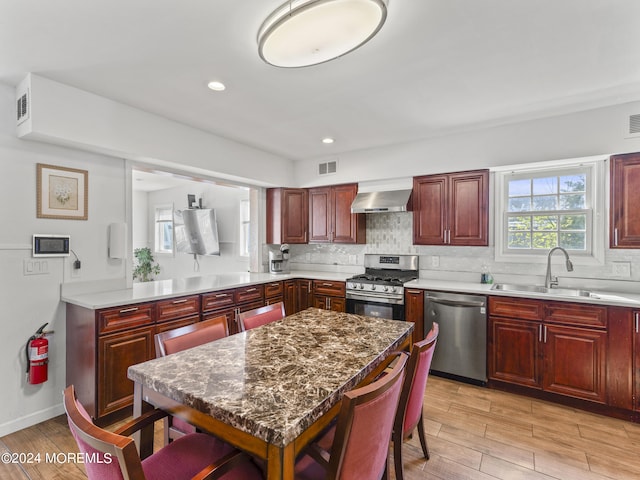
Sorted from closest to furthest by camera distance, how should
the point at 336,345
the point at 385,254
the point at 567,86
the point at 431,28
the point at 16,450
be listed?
the point at 336,345 → the point at 431,28 → the point at 16,450 → the point at 567,86 → the point at 385,254

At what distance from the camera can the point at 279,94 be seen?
2.69 metres

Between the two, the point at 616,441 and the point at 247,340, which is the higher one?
the point at 247,340

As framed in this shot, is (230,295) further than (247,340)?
Yes

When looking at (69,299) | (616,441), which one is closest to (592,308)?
(616,441)

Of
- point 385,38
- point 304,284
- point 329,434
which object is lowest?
point 329,434

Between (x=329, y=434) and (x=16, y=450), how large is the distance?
2.36 meters

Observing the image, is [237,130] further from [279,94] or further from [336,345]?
[336,345]

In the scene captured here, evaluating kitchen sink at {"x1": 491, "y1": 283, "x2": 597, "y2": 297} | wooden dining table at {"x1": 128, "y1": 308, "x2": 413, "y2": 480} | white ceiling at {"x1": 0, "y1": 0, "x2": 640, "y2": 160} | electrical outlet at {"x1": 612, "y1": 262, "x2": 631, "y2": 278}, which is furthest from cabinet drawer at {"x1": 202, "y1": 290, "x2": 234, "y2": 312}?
electrical outlet at {"x1": 612, "y1": 262, "x2": 631, "y2": 278}

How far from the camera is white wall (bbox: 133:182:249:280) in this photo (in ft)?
19.5

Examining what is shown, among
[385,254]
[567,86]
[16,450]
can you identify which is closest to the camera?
[16,450]

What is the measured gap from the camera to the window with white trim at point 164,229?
727 centimetres

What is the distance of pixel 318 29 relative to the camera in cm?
148

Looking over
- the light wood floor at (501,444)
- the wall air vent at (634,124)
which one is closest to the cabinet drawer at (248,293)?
the light wood floor at (501,444)

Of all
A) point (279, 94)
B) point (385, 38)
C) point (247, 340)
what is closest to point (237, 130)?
point (279, 94)
